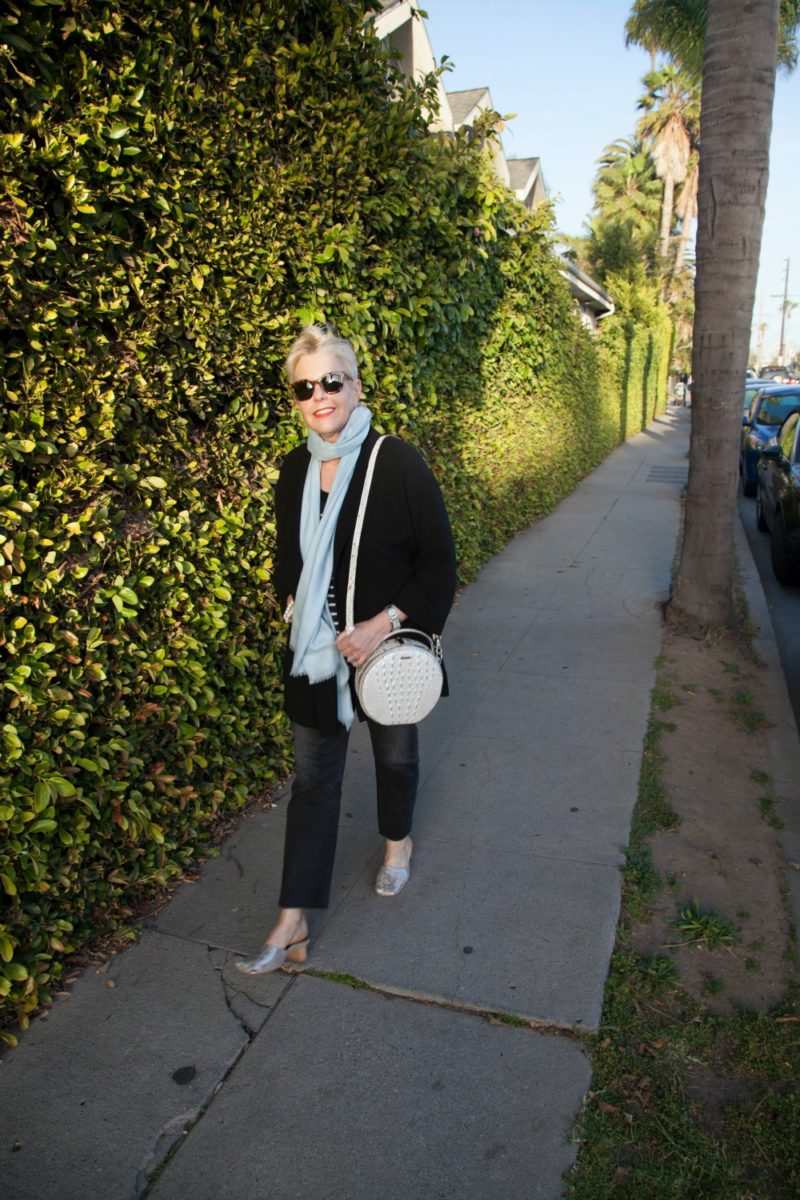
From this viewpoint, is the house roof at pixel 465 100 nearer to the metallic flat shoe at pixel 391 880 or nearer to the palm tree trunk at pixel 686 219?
the metallic flat shoe at pixel 391 880

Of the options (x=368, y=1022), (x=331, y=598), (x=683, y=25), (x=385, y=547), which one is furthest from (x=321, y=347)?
(x=683, y=25)

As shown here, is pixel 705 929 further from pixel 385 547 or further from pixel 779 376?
pixel 779 376

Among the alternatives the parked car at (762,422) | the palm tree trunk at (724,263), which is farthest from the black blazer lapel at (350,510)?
the parked car at (762,422)

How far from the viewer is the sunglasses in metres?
2.81

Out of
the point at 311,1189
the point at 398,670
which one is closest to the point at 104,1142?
the point at 311,1189

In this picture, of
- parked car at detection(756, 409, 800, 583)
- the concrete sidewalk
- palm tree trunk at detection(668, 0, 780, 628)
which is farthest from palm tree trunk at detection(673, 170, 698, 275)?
the concrete sidewalk

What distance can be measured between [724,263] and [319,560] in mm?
4282

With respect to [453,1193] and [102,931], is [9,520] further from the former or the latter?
[453,1193]

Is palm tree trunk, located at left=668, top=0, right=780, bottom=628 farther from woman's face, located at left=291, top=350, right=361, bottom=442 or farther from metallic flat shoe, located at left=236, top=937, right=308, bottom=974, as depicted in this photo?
metallic flat shoe, located at left=236, top=937, right=308, bottom=974

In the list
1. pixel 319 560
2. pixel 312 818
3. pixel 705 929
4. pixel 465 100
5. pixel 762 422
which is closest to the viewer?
pixel 319 560

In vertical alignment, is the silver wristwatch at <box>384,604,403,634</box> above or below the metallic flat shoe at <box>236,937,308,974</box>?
above

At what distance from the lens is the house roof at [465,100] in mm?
17344

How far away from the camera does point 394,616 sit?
2973mm

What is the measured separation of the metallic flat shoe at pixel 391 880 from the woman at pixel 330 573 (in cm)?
41
